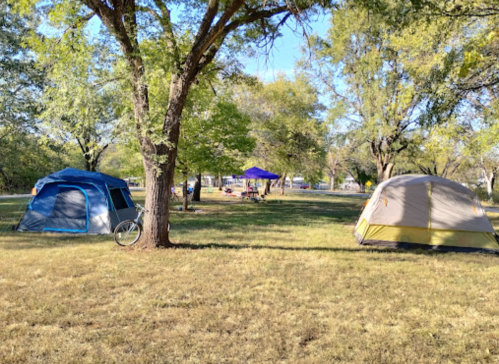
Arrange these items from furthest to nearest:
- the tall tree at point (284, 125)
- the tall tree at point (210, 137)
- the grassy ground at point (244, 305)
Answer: the tall tree at point (284, 125) → the tall tree at point (210, 137) → the grassy ground at point (244, 305)

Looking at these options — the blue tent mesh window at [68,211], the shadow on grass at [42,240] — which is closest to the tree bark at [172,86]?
the shadow on grass at [42,240]

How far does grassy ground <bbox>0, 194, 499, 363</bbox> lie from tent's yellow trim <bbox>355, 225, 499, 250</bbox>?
61 centimetres

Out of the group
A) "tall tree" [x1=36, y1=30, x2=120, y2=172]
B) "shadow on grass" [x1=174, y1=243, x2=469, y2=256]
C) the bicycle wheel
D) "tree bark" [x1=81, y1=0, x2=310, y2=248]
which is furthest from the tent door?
"shadow on grass" [x1=174, y1=243, x2=469, y2=256]

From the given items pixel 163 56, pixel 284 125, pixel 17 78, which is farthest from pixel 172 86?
pixel 284 125

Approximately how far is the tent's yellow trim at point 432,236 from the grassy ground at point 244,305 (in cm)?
61

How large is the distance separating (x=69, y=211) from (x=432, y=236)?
9718 mm

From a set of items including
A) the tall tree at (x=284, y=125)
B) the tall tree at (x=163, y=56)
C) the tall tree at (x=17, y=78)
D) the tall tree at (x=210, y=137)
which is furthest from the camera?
the tall tree at (x=284, y=125)

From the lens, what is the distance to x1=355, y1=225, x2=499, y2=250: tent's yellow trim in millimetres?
8508

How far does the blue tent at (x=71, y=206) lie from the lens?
10062 millimetres

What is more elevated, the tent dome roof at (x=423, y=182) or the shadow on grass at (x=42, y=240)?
the tent dome roof at (x=423, y=182)

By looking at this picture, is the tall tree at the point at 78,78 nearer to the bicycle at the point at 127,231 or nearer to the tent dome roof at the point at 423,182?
the bicycle at the point at 127,231

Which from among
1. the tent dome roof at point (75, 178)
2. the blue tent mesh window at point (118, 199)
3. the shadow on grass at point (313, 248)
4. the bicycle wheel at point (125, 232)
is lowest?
the shadow on grass at point (313, 248)

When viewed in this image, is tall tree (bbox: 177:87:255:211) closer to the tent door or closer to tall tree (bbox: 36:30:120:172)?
the tent door

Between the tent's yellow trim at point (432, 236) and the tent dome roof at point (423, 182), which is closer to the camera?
the tent's yellow trim at point (432, 236)
